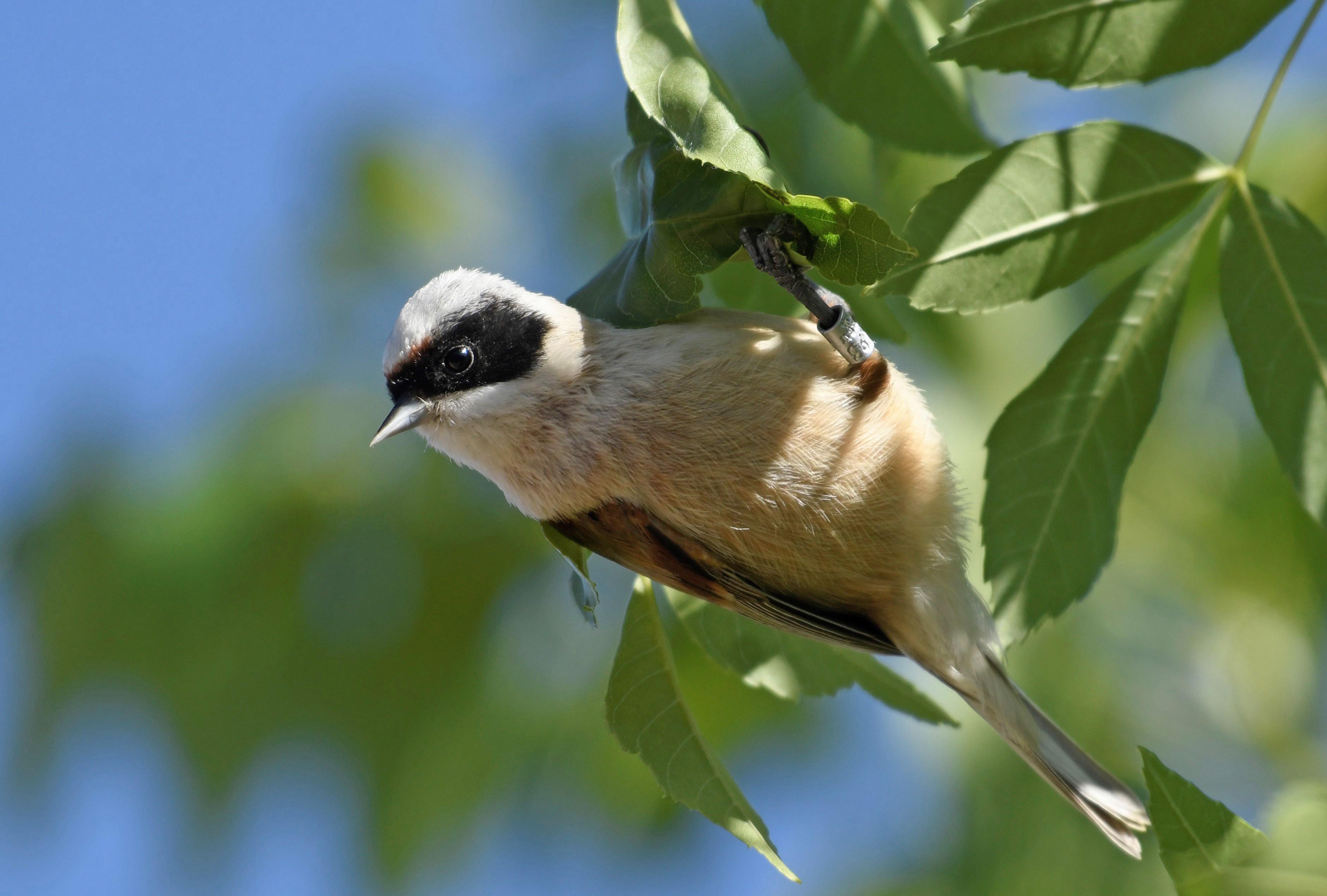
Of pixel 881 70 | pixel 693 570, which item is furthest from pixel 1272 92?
pixel 693 570

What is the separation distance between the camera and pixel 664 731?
2.03m

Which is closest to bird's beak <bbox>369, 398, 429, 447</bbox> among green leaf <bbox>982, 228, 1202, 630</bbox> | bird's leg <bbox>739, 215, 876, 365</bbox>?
bird's leg <bbox>739, 215, 876, 365</bbox>

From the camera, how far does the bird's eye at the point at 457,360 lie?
256cm

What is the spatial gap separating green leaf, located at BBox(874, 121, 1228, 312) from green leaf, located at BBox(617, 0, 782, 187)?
1.15 feet

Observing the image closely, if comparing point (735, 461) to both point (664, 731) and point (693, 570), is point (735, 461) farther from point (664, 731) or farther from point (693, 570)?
point (664, 731)

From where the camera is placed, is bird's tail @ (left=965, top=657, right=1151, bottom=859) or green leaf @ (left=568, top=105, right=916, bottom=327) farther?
bird's tail @ (left=965, top=657, right=1151, bottom=859)

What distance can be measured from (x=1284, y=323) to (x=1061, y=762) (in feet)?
3.86

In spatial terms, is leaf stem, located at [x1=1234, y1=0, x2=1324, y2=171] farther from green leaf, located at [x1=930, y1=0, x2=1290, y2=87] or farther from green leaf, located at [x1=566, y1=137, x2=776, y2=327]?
green leaf, located at [x1=566, y1=137, x2=776, y2=327]

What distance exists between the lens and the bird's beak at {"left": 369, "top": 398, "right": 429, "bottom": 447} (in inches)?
96.6

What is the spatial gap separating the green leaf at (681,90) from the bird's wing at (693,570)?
0.91 metres

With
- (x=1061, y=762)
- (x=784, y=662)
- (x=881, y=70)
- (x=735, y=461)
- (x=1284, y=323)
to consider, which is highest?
(x=881, y=70)

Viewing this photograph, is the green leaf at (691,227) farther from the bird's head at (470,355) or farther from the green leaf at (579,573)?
the green leaf at (579,573)

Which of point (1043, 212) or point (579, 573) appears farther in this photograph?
point (579, 573)

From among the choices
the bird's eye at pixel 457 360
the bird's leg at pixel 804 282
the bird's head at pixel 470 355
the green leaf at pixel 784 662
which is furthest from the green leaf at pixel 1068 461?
the bird's eye at pixel 457 360
